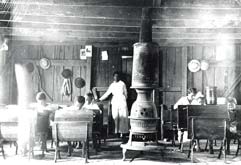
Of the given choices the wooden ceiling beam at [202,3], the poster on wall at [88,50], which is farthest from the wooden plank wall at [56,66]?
the wooden ceiling beam at [202,3]

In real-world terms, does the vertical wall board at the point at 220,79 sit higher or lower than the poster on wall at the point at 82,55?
lower

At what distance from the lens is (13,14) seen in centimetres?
890

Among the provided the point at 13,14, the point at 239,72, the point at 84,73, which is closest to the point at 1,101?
the point at 84,73

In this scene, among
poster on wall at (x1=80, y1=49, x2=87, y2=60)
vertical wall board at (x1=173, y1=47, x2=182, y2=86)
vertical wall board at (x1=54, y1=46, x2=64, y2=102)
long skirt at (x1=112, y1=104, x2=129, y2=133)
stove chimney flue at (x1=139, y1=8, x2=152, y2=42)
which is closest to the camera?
stove chimney flue at (x1=139, y1=8, x2=152, y2=42)

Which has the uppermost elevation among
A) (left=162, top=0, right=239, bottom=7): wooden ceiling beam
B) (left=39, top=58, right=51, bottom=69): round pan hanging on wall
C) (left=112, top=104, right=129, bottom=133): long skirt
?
(left=162, top=0, right=239, bottom=7): wooden ceiling beam

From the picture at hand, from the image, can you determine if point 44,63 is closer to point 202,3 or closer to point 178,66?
point 178,66

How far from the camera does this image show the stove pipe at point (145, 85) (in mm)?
7754

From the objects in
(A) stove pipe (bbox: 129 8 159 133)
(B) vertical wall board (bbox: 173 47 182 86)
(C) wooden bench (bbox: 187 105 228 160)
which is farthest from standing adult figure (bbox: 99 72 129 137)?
(C) wooden bench (bbox: 187 105 228 160)

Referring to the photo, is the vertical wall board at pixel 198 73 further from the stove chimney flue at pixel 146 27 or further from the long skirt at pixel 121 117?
the stove chimney flue at pixel 146 27

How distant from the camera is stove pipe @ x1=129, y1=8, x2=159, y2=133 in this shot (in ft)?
25.4

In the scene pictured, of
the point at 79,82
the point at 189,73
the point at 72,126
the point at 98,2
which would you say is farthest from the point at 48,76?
the point at 72,126

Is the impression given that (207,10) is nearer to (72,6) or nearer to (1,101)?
(72,6)

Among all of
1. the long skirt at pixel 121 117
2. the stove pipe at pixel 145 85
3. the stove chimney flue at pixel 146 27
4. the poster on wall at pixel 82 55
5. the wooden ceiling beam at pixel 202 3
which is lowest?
the long skirt at pixel 121 117

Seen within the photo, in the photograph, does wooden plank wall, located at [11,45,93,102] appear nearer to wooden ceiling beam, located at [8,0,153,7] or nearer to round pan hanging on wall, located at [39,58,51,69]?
round pan hanging on wall, located at [39,58,51,69]
